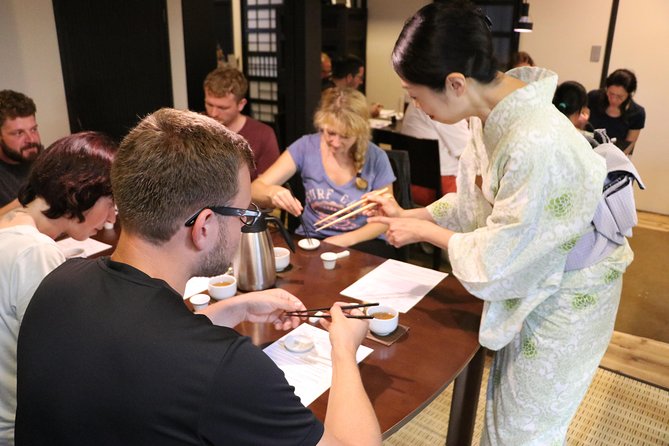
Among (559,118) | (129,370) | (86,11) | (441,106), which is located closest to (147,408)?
(129,370)

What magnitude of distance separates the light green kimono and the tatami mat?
2.02 feet

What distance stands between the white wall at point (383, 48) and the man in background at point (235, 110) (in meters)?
3.87

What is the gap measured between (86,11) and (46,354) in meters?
3.32

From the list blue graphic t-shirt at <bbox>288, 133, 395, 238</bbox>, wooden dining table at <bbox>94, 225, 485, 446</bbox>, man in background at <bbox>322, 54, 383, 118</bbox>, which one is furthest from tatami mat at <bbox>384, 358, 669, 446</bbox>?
man in background at <bbox>322, 54, 383, 118</bbox>

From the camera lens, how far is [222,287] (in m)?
1.53

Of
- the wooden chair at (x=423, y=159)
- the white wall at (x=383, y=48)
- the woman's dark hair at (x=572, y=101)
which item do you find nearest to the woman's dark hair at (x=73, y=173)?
the woman's dark hair at (x=572, y=101)

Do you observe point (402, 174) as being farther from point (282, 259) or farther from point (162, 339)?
point (162, 339)

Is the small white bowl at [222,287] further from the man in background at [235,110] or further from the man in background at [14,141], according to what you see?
the man in background at [235,110]

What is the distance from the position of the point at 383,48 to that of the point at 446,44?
229 inches

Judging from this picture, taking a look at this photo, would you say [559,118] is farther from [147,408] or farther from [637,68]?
[637,68]

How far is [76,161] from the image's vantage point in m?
1.30

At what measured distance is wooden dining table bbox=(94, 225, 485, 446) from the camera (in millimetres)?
1135

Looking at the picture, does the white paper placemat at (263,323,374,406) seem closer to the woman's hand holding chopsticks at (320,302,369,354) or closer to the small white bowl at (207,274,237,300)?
the woman's hand holding chopsticks at (320,302,369,354)

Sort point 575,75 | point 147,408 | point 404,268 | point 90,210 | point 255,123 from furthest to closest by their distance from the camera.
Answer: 1. point 575,75
2. point 255,123
3. point 404,268
4. point 90,210
5. point 147,408
